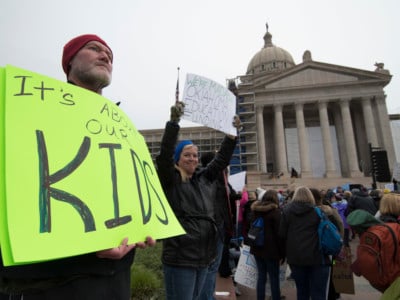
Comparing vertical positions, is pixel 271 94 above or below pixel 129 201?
above

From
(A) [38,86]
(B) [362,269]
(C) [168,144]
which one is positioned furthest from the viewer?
(B) [362,269]

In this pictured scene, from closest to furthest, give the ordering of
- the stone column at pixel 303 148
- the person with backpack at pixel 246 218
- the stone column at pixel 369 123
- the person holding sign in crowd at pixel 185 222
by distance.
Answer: the person holding sign in crowd at pixel 185 222 < the person with backpack at pixel 246 218 < the stone column at pixel 303 148 < the stone column at pixel 369 123

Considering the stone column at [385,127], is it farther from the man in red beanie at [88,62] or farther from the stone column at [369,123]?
the man in red beanie at [88,62]

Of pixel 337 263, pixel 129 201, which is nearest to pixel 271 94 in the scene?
pixel 337 263

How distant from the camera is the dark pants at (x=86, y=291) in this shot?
0.92 metres

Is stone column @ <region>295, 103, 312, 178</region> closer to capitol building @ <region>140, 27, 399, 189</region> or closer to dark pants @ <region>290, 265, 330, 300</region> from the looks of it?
capitol building @ <region>140, 27, 399, 189</region>

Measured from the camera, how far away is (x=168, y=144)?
7.27 feet

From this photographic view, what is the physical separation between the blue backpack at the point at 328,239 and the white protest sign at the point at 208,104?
1759mm

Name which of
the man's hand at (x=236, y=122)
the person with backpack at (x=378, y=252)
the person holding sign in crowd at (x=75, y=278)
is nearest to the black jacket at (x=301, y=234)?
the person with backpack at (x=378, y=252)

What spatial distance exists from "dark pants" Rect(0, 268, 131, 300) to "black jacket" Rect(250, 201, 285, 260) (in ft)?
11.1

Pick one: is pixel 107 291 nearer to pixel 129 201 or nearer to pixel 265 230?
pixel 129 201

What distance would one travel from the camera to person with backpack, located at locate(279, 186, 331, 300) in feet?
11.5

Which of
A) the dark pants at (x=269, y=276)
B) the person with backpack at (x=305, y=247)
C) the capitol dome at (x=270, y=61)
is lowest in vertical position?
the dark pants at (x=269, y=276)

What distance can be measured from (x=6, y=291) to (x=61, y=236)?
14.5 inches
